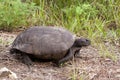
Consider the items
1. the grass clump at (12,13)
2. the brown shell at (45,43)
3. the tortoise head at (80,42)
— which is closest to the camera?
the brown shell at (45,43)

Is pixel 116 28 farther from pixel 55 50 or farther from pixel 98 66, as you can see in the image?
pixel 55 50

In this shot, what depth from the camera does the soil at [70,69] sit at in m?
3.67

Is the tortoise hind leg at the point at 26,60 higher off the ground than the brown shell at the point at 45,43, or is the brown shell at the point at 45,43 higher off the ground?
the brown shell at the point at 45,43

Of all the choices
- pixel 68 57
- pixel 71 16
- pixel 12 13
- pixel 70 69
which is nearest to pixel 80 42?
pixel 68 57

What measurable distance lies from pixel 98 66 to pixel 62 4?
2.20 m

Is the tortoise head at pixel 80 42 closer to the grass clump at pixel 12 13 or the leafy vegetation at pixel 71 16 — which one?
the leafy vegetation at pixel 71 16

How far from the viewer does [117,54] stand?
176 inches

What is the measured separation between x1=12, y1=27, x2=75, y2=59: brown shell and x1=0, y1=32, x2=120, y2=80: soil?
138 mm

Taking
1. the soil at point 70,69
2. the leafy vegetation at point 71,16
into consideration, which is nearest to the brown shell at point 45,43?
the soil at point 70,69

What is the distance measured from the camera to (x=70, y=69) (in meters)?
3.85

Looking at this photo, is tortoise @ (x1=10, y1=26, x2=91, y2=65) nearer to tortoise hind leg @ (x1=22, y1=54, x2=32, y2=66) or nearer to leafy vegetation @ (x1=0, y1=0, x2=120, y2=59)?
tortoise hind leg @ (x1=22, y1=54, x2=32, y2=66)

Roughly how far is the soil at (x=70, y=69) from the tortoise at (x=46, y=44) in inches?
3.4

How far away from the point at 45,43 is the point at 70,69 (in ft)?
1.19

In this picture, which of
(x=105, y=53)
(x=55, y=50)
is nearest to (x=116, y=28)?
(x=105, y=53)
